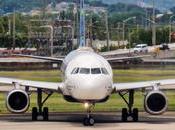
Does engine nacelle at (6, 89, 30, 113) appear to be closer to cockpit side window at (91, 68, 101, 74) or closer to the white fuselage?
the white fuselage

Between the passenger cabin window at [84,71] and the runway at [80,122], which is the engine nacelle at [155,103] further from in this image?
the passenger cabin window at [84,71]

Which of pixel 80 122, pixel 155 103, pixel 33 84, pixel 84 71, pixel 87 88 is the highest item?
pixel 84 71

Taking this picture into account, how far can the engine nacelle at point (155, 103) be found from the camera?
112ft

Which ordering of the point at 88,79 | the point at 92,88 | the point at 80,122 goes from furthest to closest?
the point at 80,122 → the point at 88,79 → the point at 92,88

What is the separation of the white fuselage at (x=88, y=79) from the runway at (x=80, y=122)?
4.36ft

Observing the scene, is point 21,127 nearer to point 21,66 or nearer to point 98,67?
point 98,67

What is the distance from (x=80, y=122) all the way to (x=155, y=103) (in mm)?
3404

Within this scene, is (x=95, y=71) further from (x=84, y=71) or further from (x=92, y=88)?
(x=92, y=88)

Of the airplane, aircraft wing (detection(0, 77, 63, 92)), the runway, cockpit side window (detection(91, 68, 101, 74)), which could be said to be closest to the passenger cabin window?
the airplane

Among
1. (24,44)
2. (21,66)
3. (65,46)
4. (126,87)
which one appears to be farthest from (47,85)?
(24,44)

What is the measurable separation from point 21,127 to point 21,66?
63.5m

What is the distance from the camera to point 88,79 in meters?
31.6

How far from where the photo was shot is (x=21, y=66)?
313 ft

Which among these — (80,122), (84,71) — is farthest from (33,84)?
(84,71)
